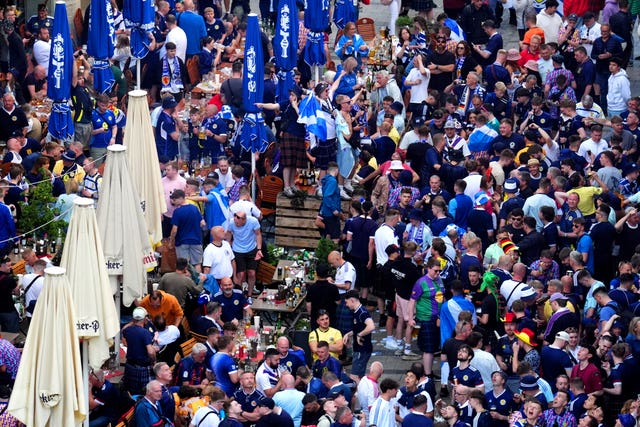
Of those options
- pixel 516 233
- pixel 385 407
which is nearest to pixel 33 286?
pixel 385 407

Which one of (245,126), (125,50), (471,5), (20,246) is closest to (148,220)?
(20,246)

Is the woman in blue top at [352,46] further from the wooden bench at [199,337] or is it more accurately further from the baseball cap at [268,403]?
the baseball cap at [268,403]

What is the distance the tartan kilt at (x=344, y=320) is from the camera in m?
23.2

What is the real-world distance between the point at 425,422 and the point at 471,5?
593 inches

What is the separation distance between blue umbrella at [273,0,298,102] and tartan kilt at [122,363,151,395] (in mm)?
7826

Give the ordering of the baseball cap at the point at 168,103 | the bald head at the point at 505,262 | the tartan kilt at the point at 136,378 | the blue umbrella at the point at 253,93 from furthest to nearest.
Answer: the baseball cap at the point at 168,103 < the blue umbrella at the point at 253,93 < the bald head at the point at 505,262 < the tartan kilt at the point at 136,378

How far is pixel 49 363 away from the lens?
18.5 metres

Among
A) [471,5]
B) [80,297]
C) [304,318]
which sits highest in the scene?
[471,5]

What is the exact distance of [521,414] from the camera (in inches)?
802

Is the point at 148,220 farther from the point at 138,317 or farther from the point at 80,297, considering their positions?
the point at 80,297

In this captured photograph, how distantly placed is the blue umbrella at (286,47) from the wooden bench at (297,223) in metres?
2.02

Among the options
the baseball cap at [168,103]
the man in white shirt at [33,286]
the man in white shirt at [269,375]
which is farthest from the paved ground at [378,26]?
the baseball cap at [168,103]

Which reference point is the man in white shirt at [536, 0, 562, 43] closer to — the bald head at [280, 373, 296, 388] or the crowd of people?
the crowd of people

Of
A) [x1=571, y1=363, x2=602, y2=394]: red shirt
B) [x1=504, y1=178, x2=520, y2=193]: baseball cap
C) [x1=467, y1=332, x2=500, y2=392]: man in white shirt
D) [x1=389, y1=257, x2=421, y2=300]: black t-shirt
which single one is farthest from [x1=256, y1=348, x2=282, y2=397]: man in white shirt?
[x1=504, y1=178, x2=520, y2=193]: baseball cap
